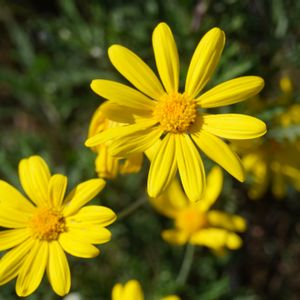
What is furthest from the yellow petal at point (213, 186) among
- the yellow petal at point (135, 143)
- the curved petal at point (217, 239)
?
the yellow petal at point (135, 143)

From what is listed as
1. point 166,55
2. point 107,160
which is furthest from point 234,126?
point 107,160

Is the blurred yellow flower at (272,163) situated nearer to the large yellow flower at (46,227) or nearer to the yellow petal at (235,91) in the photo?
the yellow petal at (235,91)

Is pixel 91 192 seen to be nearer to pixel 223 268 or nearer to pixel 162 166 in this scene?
pixel 162 166

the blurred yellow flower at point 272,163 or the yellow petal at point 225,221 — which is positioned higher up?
the blurred yellow flower at point 272,163

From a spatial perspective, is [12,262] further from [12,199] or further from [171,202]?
[171,202]

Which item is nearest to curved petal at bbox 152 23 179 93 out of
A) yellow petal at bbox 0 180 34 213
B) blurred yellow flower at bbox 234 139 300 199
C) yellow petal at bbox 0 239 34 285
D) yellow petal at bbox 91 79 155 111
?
yellow petal at bbox 91 79 155 111
